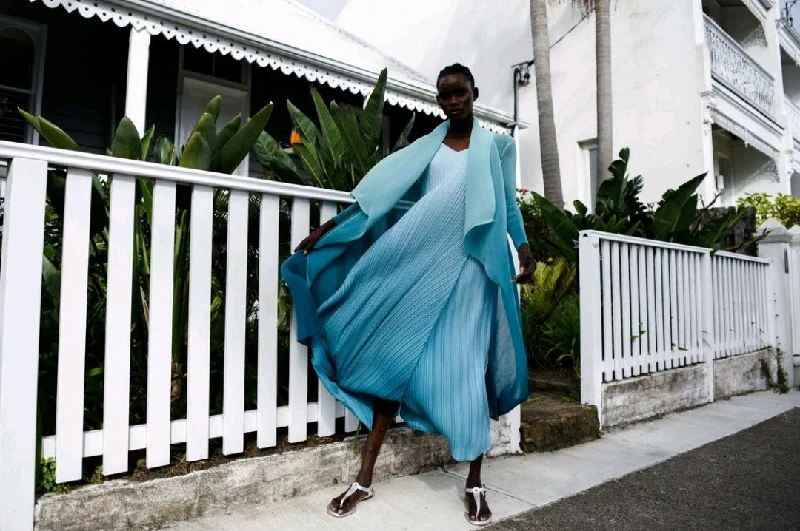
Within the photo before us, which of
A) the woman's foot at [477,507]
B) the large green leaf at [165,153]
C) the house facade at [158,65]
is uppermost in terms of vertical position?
the house facade at [158,65]

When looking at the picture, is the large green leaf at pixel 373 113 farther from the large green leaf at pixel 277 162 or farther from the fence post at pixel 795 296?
the fence post at pixel 795 296

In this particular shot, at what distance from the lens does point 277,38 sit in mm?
6250

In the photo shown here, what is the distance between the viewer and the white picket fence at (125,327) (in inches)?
71.1

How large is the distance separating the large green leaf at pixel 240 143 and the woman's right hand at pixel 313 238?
52 centimetres

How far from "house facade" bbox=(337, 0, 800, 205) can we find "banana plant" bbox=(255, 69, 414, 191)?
788 centimetres

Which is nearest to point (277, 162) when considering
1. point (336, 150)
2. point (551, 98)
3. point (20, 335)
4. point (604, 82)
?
point (336, 150)

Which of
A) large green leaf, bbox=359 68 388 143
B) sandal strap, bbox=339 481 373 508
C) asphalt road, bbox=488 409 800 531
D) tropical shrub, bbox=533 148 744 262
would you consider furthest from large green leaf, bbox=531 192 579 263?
sandal strap, bbox=339 481 373 508

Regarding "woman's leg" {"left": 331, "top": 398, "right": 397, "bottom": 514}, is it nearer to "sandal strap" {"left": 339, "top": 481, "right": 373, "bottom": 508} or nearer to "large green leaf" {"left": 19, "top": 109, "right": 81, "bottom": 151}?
"sandal strap" {"left": 339, "top": 481, "right": 373, "bottom": 508}

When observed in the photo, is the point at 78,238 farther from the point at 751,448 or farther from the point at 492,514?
the point at 751,448

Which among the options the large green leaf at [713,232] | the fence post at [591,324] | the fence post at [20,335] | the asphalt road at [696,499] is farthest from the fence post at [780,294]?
the fence post at [20,335]

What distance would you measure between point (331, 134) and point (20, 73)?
5.21 metres

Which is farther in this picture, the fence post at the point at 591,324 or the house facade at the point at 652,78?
the house facade at the point at 652,78

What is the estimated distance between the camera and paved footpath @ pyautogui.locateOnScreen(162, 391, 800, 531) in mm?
2268

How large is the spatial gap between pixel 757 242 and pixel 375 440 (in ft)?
20.1
